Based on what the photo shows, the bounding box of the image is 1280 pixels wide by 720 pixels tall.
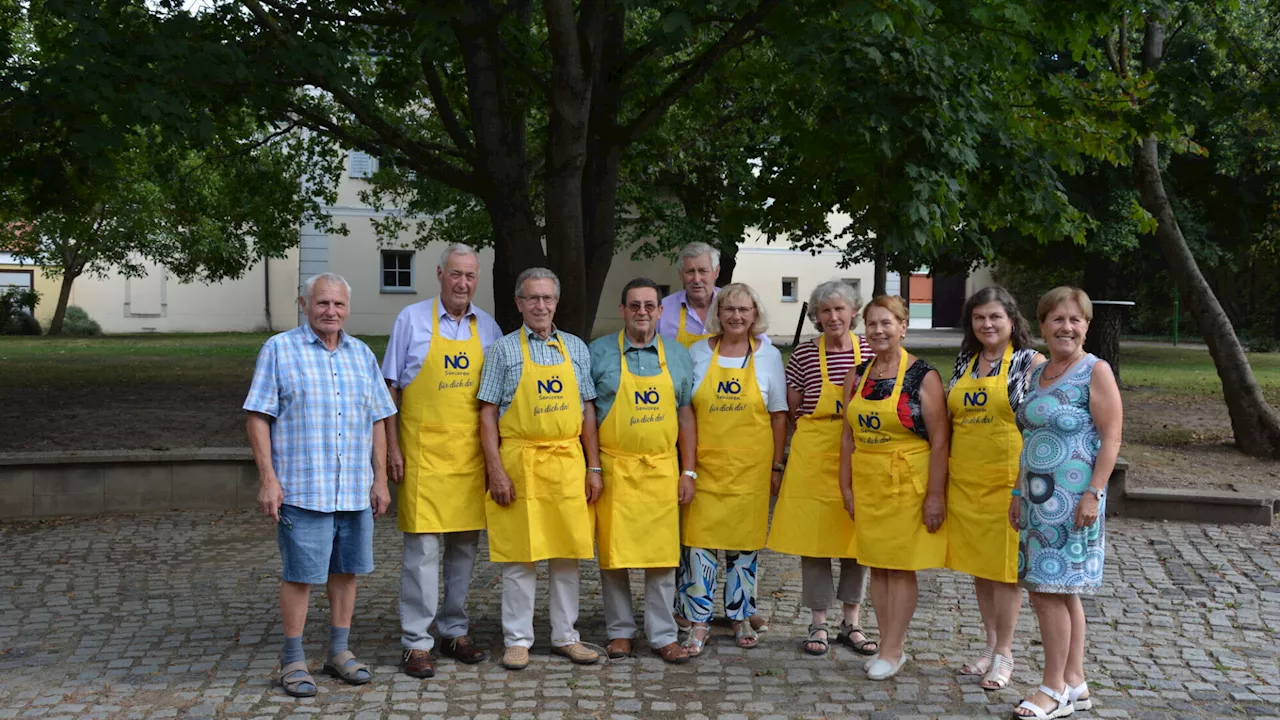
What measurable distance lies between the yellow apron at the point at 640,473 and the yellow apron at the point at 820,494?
0.55 meters

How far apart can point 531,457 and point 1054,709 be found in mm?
2484

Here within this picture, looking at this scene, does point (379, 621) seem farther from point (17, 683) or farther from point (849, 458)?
point (849, 458)

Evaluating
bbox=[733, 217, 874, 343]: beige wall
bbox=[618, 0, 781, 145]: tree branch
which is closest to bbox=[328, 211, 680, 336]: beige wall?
bbox=[733, 217, 874, 343]: beige wall

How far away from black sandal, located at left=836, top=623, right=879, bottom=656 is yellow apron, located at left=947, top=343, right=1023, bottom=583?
767mm

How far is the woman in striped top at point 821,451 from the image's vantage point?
5676mm

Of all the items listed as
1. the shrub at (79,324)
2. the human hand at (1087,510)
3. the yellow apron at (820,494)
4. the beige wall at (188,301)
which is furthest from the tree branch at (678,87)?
the beige wall at (188,301)

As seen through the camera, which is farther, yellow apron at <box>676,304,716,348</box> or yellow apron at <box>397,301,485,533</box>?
yellow apron at <box>676,304,716,348</box>

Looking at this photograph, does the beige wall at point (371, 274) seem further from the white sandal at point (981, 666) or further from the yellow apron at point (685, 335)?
the white sandal at point (981, 666)

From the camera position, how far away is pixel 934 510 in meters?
5.29

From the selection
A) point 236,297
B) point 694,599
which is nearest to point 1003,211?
point 694,599

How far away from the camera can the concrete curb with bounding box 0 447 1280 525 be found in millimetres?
9000

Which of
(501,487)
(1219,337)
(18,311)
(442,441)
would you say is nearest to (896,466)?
(501,487)

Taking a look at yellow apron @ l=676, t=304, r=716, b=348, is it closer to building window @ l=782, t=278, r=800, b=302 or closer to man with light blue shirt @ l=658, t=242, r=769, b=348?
man with light blue shirt @ l=658, t=242, r=769, b=348

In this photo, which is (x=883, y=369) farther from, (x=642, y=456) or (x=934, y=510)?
(x=642, y=456)
